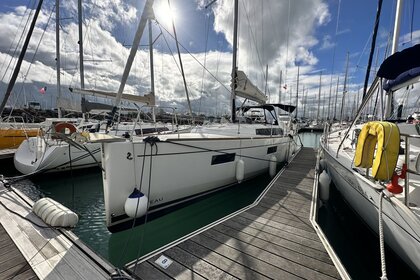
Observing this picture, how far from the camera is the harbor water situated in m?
3.51

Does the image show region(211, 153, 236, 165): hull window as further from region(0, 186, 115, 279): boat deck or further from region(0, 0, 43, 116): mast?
region(0, 0, 43, 116): mast

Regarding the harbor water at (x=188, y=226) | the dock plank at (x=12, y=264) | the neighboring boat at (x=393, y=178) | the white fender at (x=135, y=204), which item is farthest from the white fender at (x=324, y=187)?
the dock plank at (x=12, y=264)

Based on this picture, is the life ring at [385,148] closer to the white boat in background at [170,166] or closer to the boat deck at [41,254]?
the white boat in background at [170,166]

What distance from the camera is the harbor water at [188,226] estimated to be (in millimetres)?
3510

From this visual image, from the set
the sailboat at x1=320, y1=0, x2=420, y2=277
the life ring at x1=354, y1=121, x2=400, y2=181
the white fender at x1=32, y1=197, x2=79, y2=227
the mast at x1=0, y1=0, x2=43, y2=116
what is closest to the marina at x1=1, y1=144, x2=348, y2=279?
the white fender at x1=32, y1=197, x2=79, y2=227

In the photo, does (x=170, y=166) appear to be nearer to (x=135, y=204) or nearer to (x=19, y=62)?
(x=135, y=204)

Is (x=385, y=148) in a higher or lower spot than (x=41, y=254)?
higher

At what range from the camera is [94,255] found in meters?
2.54

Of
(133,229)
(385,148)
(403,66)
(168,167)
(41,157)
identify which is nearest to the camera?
(385,148)

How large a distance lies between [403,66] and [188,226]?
4.62 meters

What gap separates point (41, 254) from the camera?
2.52m

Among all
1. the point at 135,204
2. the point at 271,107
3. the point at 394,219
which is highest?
the point at 271,107

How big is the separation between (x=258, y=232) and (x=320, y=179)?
341 centimetres

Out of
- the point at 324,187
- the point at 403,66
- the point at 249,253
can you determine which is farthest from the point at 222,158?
the point at 403,66
